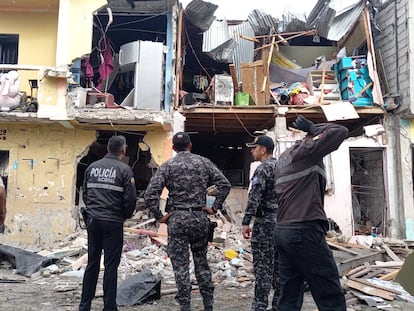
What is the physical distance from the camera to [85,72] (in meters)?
11.0

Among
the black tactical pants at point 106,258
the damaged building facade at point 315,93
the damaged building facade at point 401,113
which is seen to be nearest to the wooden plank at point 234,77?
the damaged building facade at point 315,93

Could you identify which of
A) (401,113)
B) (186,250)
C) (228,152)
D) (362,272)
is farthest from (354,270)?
(228,152)

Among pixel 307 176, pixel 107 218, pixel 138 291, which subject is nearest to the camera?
pixel 307 176

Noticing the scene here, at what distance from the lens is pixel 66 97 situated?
10039 mm

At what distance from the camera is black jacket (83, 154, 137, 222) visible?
13.9ft

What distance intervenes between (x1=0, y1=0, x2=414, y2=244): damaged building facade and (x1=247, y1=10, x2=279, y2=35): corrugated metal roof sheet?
0.09 feet

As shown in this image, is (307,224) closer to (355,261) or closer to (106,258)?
(106,258)

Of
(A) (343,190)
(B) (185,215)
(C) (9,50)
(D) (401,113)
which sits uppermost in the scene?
(C) (9,50)

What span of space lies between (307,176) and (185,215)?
146cm

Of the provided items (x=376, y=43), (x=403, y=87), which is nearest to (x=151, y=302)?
(x=403, y=87)

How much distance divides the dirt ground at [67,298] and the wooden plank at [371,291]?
127 mm

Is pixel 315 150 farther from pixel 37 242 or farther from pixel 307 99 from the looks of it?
pixel 37 242

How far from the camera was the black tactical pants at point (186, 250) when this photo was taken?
13.6ft

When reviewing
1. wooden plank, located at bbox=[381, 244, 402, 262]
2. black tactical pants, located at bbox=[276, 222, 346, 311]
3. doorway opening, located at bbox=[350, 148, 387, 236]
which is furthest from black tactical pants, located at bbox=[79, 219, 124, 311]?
doorway opening, located at bbox=[350, 148, 387, 236]
